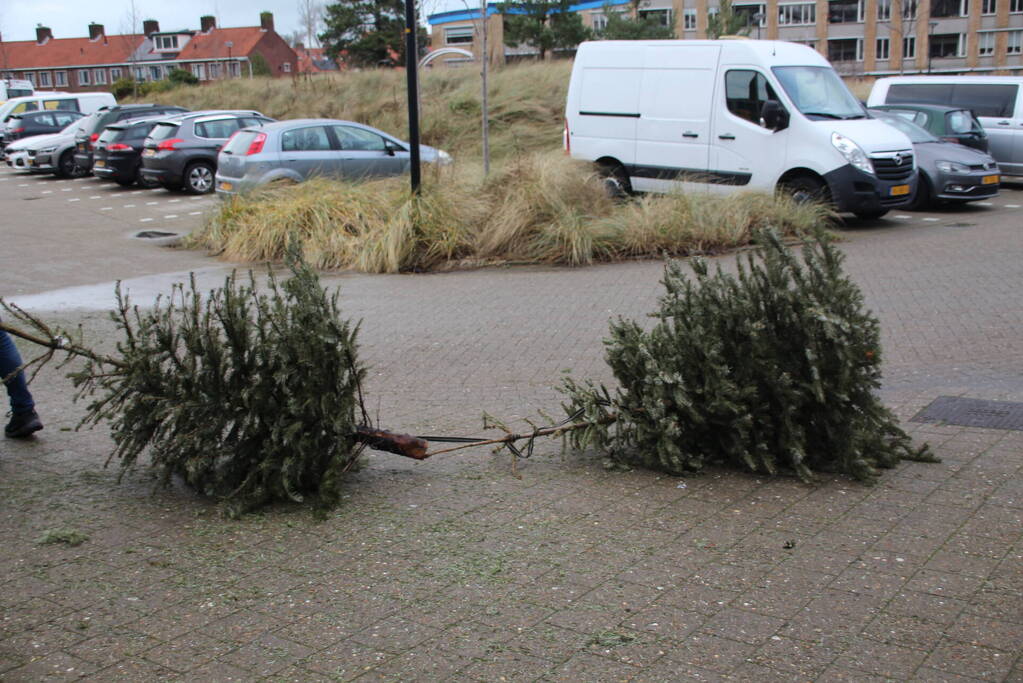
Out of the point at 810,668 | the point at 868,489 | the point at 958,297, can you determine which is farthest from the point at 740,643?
the point at 958,297

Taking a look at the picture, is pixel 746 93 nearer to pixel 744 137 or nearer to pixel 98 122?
pixel 744 137

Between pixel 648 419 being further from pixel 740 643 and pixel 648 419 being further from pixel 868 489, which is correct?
pixel 740 643

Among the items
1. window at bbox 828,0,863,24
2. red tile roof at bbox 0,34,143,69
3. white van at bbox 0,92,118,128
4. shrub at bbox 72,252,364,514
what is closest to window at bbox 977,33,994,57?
window at bbox 828,0,863,24

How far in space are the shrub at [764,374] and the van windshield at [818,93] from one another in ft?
32.9

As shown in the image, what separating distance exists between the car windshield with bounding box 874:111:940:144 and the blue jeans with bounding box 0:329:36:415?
14.5m

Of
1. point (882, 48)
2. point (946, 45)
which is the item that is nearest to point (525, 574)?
point (882, 48)

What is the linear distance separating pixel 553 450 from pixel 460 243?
728 cm

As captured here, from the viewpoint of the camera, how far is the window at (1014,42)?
230 ft

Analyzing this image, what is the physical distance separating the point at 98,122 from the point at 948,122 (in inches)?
796

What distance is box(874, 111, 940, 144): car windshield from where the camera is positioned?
666 inches

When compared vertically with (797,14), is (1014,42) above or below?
below

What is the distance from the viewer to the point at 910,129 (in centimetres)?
1712

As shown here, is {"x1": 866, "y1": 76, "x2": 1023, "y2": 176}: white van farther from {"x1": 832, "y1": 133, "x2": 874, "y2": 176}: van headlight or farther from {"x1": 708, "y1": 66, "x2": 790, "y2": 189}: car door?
{"x1": 832, "y1": 133, "x2": 874, "y2": 176}: van headlight

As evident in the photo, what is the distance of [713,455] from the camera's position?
5211 millimetres
